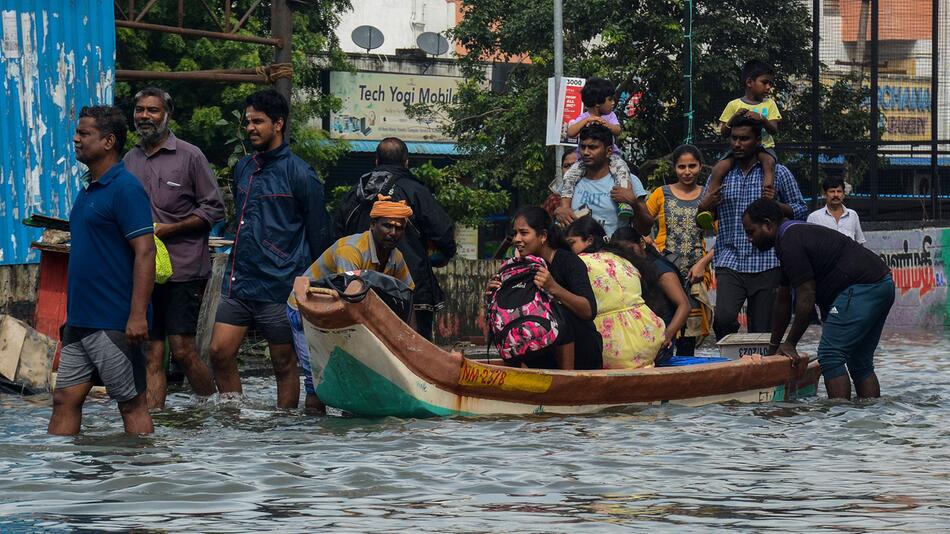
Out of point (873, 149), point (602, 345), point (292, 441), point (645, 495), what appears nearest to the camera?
point (645, 495)

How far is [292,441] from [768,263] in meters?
Result: 3.83

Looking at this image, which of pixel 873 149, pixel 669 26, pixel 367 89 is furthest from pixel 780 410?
pixel 367 89

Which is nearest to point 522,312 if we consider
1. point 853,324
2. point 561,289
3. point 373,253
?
point 561,289

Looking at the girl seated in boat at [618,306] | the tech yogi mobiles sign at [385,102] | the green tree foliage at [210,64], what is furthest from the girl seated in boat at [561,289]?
the tech yogi mobiles sign at [385,102]

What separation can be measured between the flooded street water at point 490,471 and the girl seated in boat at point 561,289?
439 millimetres

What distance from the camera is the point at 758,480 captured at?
7.17 meters

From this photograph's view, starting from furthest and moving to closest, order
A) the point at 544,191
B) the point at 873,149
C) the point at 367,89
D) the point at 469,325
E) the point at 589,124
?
the point at 367,89 → the point at 544,191 → the point at 873,149 → the point at 469,325 → the point at 589,124

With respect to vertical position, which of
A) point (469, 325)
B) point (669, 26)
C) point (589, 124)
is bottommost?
point (469, 325)

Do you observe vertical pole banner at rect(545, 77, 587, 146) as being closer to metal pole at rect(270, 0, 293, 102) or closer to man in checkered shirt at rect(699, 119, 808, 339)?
metal pole at rect(270, 0, 293, 102)

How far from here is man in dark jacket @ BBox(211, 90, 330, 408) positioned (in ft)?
30.6

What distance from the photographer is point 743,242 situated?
1058 cm

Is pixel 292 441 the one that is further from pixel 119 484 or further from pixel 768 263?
pixel 768 263

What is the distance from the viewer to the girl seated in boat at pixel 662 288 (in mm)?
10391

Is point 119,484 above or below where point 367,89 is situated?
below
